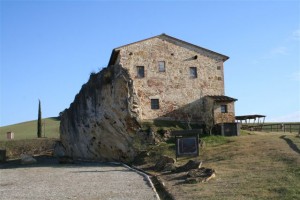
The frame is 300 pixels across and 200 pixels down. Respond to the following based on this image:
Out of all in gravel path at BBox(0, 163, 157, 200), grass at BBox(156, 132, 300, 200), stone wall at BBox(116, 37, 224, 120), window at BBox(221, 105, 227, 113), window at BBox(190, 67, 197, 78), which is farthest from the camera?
window at BBox(190, 67, 197, 78)

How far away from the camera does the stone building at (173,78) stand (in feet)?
137

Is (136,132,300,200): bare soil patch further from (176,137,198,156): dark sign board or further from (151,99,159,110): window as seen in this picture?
(151,99,159,110): window

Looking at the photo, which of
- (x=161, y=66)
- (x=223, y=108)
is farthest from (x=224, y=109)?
(x=161, y=66)

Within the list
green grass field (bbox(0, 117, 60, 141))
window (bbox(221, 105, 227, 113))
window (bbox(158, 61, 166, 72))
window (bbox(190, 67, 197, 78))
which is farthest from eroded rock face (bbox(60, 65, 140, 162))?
green grass field (bbox(0, 117, 60, 141))

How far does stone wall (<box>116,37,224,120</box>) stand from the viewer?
1646 inches

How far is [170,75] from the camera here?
43188mm

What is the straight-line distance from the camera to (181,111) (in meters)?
42.9

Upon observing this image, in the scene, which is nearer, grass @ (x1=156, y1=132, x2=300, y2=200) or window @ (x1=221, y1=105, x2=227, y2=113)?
grass @ (x1=156, y1=132, x2=300, y2=200)

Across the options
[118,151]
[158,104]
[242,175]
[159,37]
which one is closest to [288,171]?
[242,175]

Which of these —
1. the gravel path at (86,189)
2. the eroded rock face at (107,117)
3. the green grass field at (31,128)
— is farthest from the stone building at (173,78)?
the green grass field at (31,128)

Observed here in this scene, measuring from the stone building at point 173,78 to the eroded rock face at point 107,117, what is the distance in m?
3.66

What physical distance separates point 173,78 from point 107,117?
9.33m

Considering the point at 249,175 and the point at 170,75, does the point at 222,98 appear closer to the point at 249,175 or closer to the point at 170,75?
the point at 170,75

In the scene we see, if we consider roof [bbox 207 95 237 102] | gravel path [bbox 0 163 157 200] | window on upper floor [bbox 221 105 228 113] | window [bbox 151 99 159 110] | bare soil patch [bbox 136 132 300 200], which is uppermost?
roof [bbox 207 95 237 102]
